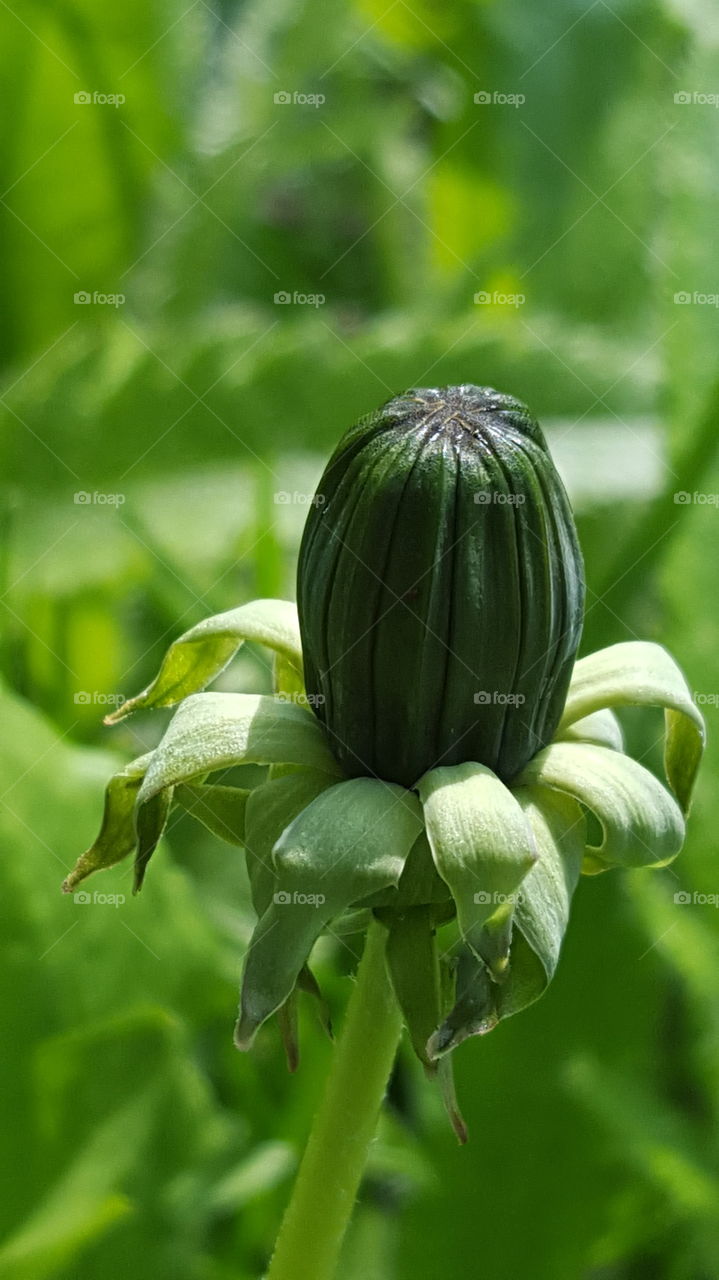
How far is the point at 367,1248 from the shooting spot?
1.39 m

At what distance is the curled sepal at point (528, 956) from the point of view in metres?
0.67

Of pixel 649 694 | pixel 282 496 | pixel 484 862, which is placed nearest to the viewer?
pixel 484 862

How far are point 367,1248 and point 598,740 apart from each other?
80 centimetres

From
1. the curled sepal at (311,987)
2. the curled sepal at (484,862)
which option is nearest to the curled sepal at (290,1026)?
the curled sepal at (311,987)

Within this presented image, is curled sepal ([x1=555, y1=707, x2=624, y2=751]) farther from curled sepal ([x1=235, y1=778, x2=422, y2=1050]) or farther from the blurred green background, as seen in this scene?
the blurred green background

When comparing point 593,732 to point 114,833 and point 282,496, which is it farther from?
point 282,496

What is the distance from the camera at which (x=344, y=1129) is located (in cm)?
80

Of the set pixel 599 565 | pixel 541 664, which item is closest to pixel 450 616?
pixel 541 664

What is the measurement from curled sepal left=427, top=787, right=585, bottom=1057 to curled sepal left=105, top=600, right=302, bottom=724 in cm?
19

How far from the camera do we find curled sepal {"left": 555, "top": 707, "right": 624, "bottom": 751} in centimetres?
80

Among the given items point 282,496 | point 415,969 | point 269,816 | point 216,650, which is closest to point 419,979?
point 415,969

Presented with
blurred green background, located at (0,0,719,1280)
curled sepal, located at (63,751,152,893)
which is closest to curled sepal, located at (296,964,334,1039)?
curled sepal, located at (63,751,152,893)

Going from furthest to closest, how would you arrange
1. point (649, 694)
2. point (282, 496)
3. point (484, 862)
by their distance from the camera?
point (282, 496), point (649, 694), point (484, 862)

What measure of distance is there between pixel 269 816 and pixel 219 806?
0.22 ft
